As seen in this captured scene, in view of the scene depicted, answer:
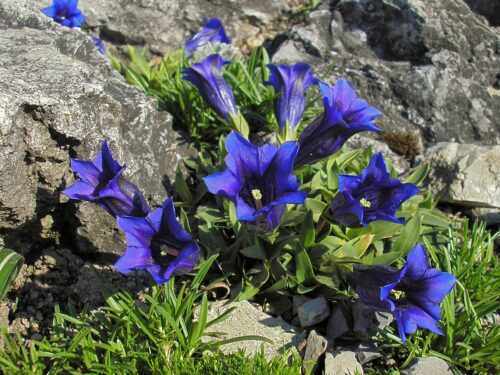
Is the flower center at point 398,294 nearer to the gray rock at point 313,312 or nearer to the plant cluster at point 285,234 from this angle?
the plant cluster at point 285,234

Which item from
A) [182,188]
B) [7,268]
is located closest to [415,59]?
[182,188]

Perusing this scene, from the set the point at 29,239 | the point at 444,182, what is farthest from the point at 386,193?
the point at 29,239

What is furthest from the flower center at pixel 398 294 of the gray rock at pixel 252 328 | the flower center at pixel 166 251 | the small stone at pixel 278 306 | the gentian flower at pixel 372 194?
the flower center at pixel 166 251

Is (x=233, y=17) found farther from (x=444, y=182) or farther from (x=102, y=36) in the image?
(x=444, y=182)

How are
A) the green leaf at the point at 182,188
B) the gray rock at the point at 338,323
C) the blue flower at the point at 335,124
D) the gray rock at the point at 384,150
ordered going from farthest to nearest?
the gray rock at the point at 384,150 → the green leaf at the point at 182,188 → the blue flower at the point at 335,124 → the gray rock at the point at 338,323

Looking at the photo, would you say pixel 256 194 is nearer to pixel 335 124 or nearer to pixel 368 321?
pixel 335 124
